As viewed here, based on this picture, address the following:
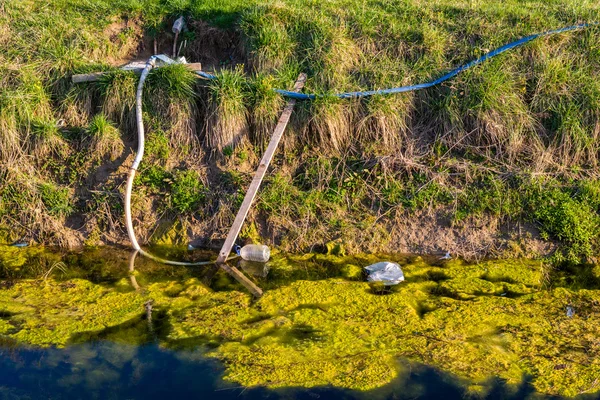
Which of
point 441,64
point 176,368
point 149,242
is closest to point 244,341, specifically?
point 176,368

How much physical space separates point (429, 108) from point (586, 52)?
1.69 m

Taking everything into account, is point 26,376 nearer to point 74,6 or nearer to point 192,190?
point 192,190

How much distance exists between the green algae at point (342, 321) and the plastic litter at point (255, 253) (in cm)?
10

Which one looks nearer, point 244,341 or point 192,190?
point 244,341

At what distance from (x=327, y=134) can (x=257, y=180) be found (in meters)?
0.89

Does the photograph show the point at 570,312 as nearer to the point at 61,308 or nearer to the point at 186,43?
the point at 61,308

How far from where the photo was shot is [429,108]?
6512mm

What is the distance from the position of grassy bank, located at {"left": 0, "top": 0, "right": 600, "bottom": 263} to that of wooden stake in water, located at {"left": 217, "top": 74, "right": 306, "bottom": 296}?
0.13 metres

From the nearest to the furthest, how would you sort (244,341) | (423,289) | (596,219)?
(244,341)
(423,289)
(596,219)

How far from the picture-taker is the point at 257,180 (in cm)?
592

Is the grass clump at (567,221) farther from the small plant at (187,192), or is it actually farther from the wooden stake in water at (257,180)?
the small plant at (187,192)

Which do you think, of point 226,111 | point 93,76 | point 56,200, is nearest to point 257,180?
point 226,111

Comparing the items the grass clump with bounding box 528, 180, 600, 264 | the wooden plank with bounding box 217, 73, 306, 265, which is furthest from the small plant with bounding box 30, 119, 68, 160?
the grass clump with bounding box 528, 180, 600, 264

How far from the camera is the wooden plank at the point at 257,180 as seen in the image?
574cm
